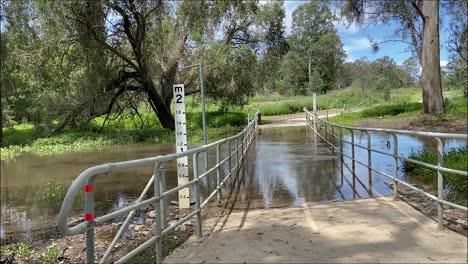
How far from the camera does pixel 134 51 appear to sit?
24.6m

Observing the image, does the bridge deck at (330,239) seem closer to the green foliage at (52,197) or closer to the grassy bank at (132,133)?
the green foliage at (52,197)

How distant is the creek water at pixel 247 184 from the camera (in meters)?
7.81

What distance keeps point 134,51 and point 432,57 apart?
49.0ft

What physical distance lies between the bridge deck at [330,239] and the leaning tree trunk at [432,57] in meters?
17.1

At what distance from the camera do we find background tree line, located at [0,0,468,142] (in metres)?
21.6

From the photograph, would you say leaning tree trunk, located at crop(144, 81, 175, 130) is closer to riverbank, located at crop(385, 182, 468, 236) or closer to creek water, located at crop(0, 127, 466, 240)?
creek water, located at crop(0, 127, 466, 240)

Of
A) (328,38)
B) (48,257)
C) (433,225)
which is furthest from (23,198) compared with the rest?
(328,38)

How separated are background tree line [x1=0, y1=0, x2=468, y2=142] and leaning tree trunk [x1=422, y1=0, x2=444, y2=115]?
0.60 feet

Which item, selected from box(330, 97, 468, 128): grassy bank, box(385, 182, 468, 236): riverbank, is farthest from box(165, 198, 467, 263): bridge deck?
box(330, 97, 468, 128): grassy bank

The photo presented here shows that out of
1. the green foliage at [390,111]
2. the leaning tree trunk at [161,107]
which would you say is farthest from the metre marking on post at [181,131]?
the green foliage at [390,111]

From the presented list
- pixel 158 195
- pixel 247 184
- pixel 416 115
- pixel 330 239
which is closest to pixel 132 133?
pixel 416 115

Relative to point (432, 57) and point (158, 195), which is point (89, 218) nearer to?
point (158, 195)

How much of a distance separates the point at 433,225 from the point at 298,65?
71143 millimetres

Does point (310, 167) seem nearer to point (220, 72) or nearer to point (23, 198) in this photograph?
point (23, 198)
